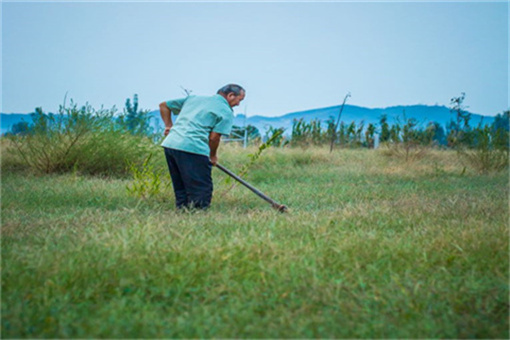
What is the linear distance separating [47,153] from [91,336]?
6.93 m

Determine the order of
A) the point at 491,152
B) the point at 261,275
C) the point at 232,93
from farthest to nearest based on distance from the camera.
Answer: the point at 491,152, the point at 232,93, the point at 261,275

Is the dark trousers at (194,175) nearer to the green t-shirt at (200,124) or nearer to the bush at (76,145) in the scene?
the green t-shirt at (200,124)

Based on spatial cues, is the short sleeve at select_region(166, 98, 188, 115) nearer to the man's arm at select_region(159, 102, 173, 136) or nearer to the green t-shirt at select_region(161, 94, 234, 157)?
the man's arm at select_region(159, 102, 173, 136)

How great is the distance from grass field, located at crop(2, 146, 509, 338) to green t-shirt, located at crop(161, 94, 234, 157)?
0.74 meters

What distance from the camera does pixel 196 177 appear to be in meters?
4.73

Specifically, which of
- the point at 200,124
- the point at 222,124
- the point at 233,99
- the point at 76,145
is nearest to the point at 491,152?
the point at 233,99

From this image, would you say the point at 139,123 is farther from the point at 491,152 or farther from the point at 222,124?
the point at 491,152

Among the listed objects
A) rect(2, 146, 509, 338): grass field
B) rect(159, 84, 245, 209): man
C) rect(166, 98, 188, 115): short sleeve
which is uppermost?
rect(166, 98, 188, 115): short sleeve

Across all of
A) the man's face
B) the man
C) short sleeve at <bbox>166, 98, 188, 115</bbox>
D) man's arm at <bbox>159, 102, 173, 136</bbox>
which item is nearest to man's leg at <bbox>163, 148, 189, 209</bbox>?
the man

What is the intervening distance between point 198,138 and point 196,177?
405 mm

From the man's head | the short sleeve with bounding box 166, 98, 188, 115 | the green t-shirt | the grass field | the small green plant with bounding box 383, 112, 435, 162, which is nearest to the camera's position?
the grass field

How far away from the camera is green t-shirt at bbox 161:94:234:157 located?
183 inches

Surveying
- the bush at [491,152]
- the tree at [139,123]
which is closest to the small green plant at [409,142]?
the bush at [491,152]

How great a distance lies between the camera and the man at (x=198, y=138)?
469cm
